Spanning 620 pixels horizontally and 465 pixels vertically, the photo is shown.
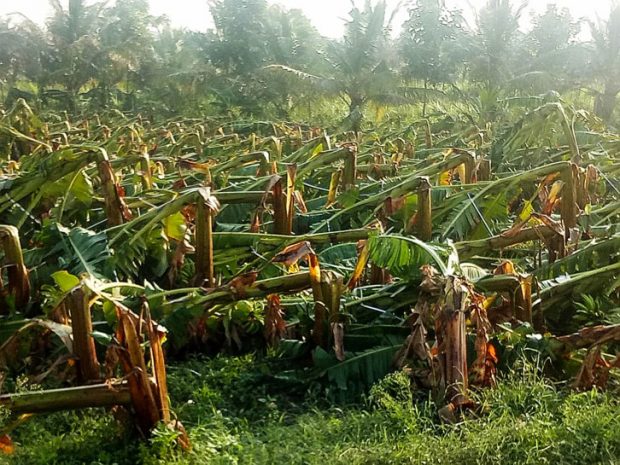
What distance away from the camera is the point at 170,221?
4328mm

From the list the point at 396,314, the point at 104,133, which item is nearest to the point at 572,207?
the point at 396,314

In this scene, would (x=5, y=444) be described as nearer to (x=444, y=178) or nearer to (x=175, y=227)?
(x=175, y=227)

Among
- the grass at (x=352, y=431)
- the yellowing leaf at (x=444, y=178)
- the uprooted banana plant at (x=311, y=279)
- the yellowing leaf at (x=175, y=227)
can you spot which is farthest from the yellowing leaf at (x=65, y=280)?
the yellowing leaf at (x=444, y=178)

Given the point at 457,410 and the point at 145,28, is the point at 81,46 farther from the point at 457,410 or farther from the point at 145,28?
the point at 457,410

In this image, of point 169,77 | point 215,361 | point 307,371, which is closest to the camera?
point 307,371

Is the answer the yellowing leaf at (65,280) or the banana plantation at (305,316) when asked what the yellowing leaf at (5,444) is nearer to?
the banana plantation at (305,316)

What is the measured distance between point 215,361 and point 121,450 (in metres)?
1.00

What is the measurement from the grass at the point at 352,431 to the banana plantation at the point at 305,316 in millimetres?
11

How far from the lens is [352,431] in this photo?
10.1 ft

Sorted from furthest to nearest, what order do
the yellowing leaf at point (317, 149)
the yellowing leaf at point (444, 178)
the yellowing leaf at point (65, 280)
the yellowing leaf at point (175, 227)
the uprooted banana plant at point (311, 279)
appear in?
the yellowing leaf at point (317, 149) → the yellowing leaf at point (444, 178) → the yellowing leaf at point (175, 227) → the yellowing leaf at point (65, 280) → the uprooted banana plant at point (311, 279)

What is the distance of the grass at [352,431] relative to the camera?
2.74 metres

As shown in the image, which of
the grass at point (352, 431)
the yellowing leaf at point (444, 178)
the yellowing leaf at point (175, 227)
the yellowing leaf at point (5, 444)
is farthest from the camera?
the yellowing leaf at point (444, 178)

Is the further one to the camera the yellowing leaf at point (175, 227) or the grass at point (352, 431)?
the yellowing leaf at point (175, 227)

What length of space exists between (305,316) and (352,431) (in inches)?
39.1
